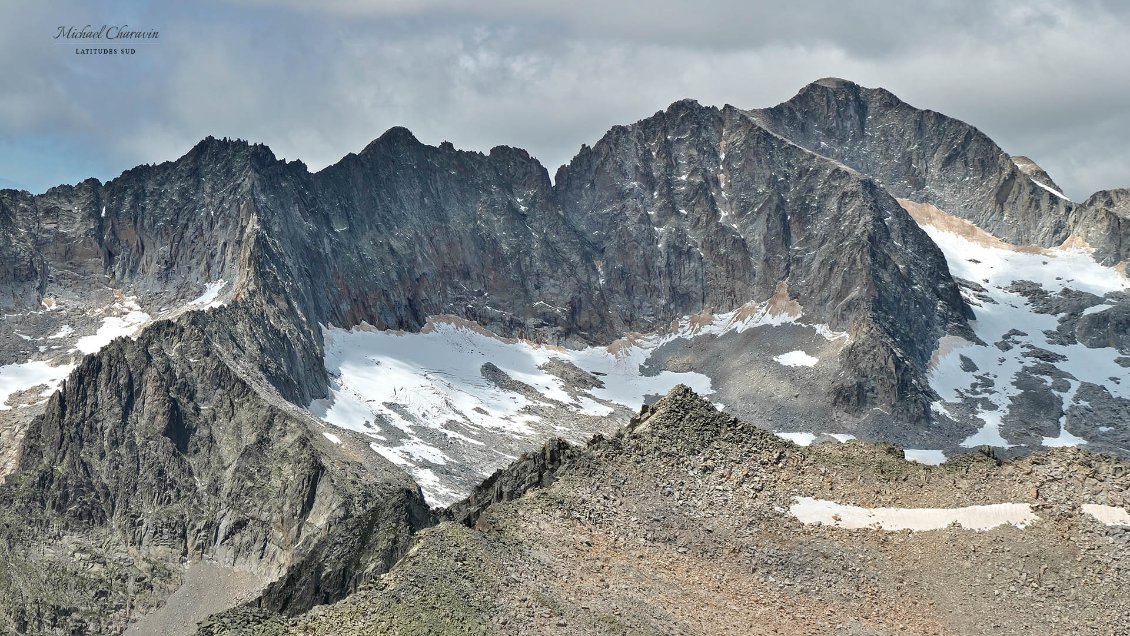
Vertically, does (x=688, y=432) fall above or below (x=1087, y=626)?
above

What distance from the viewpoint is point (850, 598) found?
4366cm

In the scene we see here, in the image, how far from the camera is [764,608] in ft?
141

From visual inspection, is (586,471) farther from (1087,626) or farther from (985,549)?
(1087,626)

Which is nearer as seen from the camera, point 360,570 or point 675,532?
point 675,532

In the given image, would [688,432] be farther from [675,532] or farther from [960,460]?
[960,460]

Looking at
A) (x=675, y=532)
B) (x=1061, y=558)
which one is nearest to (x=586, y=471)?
(x=675, y=532)

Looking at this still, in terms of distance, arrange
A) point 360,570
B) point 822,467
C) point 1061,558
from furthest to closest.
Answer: point 360,570 → point 822,467 → point 1061,558

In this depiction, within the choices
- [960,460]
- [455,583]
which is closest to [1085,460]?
[960,460]

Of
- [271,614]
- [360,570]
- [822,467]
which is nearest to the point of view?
[271,614]

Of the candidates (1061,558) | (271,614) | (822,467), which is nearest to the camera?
(271,614)

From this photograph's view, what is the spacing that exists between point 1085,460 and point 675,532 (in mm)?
12157

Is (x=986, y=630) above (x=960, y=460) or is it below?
below

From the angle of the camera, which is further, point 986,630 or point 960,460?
point 960,460

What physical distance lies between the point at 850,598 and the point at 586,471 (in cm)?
834
